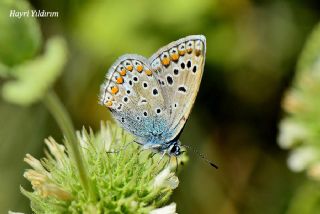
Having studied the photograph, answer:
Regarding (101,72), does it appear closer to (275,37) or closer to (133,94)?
(275,37)

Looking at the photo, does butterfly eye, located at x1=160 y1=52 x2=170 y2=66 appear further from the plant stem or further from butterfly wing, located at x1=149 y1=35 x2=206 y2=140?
the plant stem

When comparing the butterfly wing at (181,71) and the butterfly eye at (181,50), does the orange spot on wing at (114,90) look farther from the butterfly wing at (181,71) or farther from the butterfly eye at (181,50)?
the butterfly eye at (181,50)

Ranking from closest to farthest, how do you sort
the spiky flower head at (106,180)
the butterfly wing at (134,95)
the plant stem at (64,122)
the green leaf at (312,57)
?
the plant stem at (64,122), the spiky flower head at (106,180), the butterfly wing at (134,95), the green leaf at (312,57)

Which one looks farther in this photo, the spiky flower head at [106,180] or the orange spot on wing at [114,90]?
the orange spot on wing at [114,90]

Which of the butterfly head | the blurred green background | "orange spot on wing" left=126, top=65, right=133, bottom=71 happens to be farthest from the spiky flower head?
the blurred green background

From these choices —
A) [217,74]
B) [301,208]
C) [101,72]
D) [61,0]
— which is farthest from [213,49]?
[301,208]

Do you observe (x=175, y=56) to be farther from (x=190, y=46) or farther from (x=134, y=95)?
(x=134, y=95)

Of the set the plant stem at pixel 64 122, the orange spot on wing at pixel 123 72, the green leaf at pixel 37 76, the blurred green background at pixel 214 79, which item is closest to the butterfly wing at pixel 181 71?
the orange spot on wing at pixel 123 72
